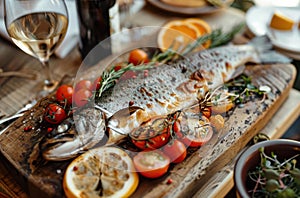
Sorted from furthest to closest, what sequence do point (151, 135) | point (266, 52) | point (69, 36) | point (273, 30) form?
point (273, 30), point (69, 36), point (266, 52), point (151, 135)

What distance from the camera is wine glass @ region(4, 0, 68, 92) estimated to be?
1401mm

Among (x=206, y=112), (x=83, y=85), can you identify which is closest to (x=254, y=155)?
(x=206, y=112)

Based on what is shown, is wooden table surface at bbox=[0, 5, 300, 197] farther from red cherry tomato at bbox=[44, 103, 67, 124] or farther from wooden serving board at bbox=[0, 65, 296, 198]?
red cherry tomato at bbox=[44, 103, 67, 124]

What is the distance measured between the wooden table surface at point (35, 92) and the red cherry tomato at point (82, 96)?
29 cm

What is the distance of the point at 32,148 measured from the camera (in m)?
1.25

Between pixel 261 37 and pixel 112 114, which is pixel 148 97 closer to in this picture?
pixel 112 114

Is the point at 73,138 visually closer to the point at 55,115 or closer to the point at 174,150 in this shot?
the point at 55,115

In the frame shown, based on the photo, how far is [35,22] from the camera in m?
1.41

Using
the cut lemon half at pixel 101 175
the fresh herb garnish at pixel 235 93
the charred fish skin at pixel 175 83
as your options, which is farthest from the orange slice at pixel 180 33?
the cut lemon half at pixel 101 175

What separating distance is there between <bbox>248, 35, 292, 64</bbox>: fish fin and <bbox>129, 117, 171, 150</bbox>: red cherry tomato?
1.93ft

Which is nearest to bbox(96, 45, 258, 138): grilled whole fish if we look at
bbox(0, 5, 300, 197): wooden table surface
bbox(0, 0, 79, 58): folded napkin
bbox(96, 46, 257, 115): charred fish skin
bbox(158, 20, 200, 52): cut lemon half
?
bbox(96, 46, 257, 115): charred fish skin

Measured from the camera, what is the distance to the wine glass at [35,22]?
1.40 metres

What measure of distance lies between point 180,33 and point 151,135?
52cm

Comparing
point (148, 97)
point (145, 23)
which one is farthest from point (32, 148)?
point (145, 23)
